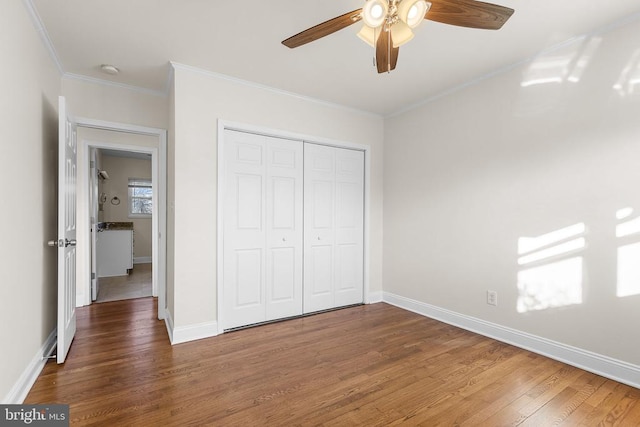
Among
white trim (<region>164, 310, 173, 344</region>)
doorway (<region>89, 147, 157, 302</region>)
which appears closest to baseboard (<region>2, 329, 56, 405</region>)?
white trim (<region>164, 310, 173, 344</region>)

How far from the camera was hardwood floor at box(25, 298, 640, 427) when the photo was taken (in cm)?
179

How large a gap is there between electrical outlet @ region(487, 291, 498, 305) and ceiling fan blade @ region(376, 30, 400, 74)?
→ 231 centimetres

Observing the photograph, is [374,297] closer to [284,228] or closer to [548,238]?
[284,228]

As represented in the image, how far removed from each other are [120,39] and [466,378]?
11.9ft

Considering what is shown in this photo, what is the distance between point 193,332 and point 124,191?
18.8 ft

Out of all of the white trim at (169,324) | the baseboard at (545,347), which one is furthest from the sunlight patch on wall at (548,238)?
the white trim at (169,324)

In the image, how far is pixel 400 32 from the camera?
168cm

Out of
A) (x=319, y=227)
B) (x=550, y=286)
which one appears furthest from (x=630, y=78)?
(x=319, y=227)

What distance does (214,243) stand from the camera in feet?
9.86

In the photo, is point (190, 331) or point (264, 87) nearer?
point (190, 331)

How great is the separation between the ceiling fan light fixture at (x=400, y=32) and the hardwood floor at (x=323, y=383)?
84.0 inches

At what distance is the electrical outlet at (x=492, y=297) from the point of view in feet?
9.59

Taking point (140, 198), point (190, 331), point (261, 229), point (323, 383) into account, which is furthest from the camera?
point (140, 198)

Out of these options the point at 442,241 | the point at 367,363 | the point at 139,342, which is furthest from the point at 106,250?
the point at 442,241
